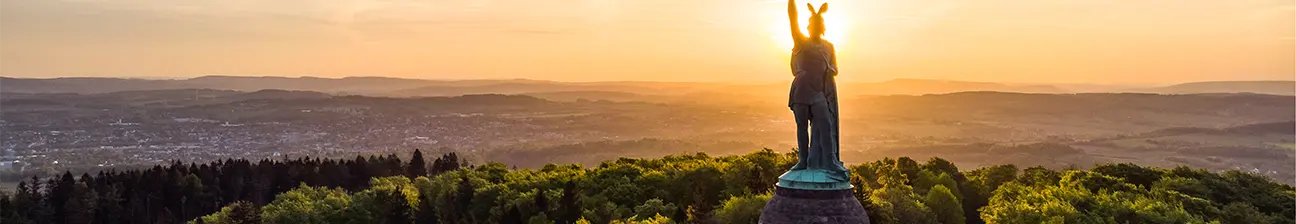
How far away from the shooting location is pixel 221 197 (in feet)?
284

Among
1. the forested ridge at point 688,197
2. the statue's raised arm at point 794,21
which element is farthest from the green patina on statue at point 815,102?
Result: the forested ridge at point 688,197

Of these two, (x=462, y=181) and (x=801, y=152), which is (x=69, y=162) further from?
(x=801, y=152)

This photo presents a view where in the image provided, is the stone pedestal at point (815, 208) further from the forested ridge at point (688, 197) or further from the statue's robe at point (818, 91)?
the forested ridge at point (688, 197)

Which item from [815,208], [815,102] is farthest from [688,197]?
[815,208]

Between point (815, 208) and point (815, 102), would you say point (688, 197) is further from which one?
point (815, 208)

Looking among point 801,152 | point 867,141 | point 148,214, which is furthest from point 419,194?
point 867,141

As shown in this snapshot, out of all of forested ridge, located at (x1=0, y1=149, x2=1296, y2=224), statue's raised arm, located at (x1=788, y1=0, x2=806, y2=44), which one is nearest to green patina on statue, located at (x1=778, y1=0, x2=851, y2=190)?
statue's raised arm, located at (x1=788, y1=0, x2=806, y2=44)

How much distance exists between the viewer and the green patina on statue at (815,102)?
21.4m

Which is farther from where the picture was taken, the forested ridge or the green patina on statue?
the forested ridge

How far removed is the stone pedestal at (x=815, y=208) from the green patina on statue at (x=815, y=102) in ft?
0.71

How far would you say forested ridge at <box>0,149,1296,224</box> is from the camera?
43.4m

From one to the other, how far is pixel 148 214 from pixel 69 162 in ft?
416

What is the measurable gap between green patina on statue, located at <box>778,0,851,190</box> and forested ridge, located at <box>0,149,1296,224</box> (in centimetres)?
1432

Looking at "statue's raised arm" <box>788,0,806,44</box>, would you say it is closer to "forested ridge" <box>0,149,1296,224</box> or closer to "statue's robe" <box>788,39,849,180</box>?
"statue's robe" <box>788,39,849,180</box>
